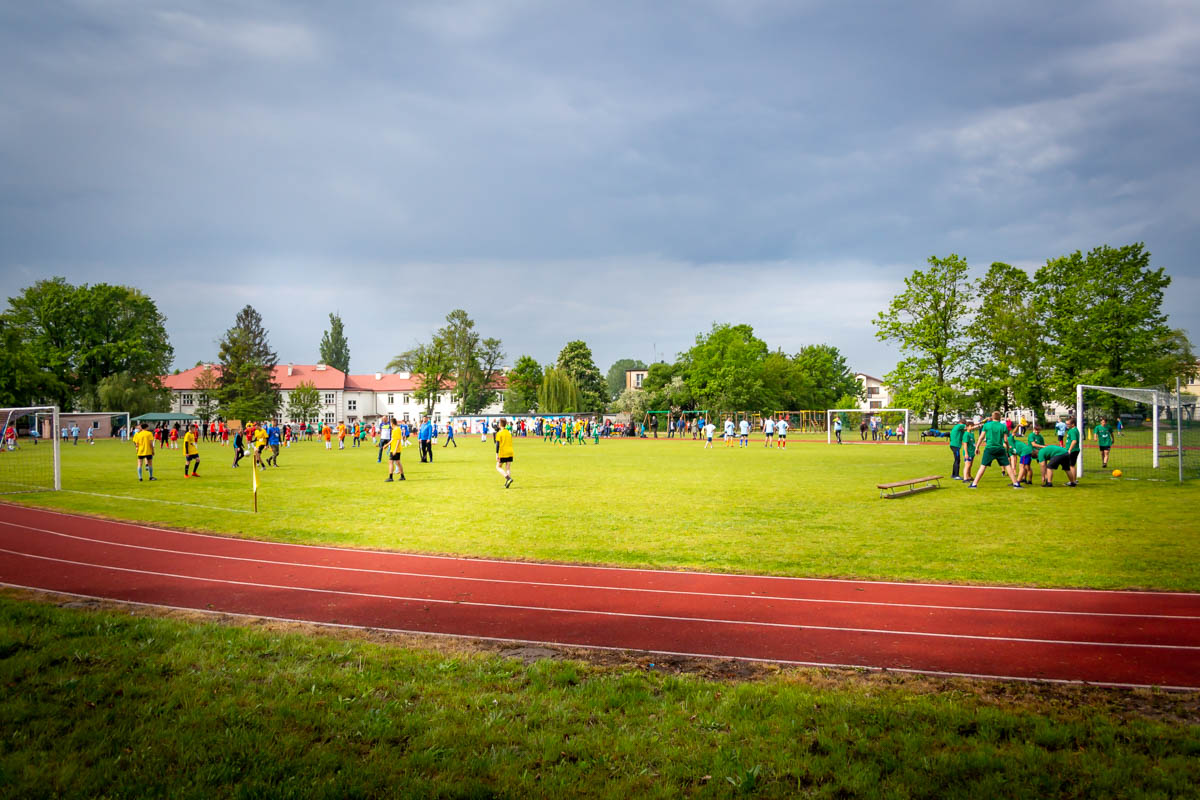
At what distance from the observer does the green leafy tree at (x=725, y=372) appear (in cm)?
7819

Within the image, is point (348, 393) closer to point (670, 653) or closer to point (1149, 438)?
point (1149, 438)

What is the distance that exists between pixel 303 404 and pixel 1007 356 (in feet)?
280

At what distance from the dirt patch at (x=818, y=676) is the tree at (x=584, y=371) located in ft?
298

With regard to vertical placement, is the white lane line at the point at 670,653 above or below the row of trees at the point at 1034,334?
below

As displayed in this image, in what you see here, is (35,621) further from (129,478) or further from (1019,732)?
(129,478)

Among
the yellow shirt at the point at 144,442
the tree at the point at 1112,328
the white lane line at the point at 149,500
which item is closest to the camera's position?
the white lane line at the point at 149,500

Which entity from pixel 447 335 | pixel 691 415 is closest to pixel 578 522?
pixel 691 415

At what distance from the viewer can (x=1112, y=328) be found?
44.3 metres

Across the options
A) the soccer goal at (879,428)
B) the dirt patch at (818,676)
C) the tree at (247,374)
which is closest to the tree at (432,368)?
the tree at (247,374)

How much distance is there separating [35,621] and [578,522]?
26.3 feet

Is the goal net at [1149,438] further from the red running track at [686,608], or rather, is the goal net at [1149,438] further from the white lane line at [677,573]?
the red running track at [686,608]

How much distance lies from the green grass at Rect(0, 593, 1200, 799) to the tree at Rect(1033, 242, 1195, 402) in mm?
49027

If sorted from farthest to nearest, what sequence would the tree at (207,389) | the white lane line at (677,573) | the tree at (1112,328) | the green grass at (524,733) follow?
the tree at (207,389)
the tree at (1112,328)
the white lane line at (677,573)
the green grass at (524,733)

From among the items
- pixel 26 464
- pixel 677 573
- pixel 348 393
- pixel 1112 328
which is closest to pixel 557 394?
pixel 348 393
